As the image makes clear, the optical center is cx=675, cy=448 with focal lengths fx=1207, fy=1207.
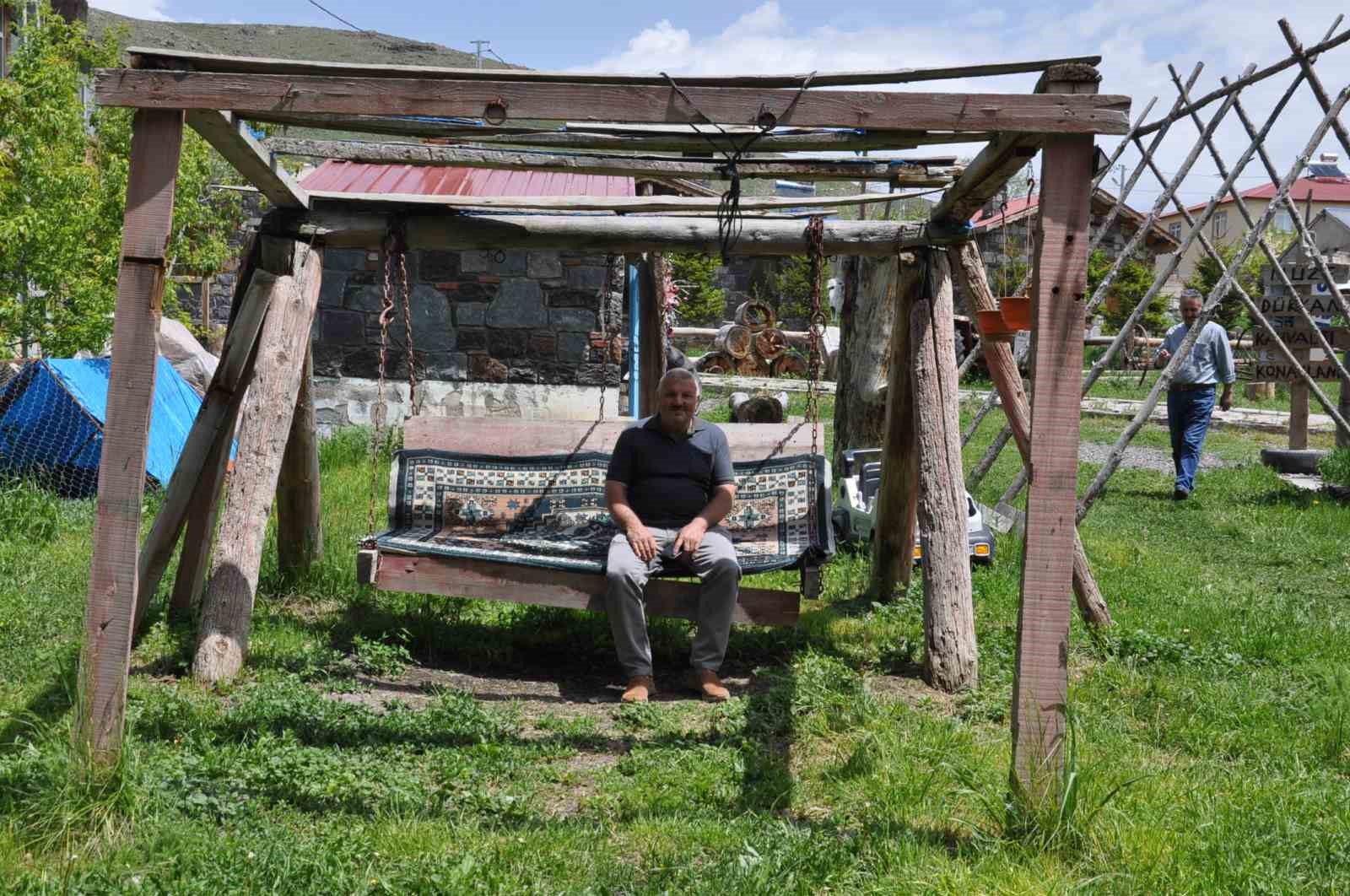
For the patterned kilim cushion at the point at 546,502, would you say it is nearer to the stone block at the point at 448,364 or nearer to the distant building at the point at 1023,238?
the stone block at the point at 448,364

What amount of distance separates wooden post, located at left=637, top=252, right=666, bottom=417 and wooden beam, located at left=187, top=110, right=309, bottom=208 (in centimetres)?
322

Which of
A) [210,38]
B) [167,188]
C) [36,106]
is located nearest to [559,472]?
[167,188]

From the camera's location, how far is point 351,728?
4.60 m

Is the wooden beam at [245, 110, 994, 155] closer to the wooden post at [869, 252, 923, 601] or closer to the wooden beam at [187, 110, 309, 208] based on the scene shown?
the wooden beam at [187, 110, 309, 208]

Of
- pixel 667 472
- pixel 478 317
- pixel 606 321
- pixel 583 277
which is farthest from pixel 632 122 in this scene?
pixel 478 317

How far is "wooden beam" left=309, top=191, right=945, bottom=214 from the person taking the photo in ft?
17.5

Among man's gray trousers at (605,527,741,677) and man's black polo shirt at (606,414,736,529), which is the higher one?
man's black polo shirt at (606,414,736,529)

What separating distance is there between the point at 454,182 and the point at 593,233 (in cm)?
544

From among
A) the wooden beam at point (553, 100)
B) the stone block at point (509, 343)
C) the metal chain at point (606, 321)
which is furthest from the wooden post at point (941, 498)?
the stone block at point (509, 343)

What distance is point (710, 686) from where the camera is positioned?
5422 millimetres

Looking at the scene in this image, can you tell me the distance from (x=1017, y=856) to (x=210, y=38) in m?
108

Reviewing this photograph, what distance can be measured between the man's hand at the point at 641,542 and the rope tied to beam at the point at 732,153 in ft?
4.39

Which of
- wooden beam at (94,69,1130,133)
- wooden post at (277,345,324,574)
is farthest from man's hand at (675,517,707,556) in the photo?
wooden beam at (94,69,1130,133)

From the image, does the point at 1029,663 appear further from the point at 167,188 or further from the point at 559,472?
the point at 559,472
